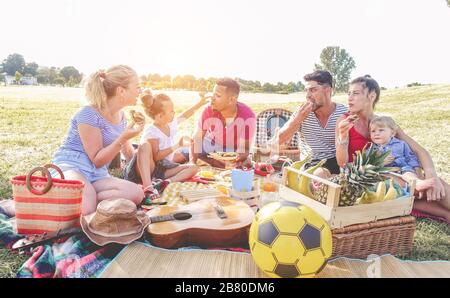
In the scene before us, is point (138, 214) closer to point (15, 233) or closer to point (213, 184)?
point (15, 233)

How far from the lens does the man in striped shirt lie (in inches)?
155

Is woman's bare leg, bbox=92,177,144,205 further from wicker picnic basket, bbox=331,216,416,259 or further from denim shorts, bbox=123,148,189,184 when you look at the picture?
wicker picnic basket, bbox=331,216,416,259

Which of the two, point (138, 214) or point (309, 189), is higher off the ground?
point (309, 189)

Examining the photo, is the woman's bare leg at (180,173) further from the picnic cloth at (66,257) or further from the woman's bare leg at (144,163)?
the picnic cloth at (66,257)

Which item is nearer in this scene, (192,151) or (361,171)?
(361,171)

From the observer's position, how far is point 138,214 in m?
2.77

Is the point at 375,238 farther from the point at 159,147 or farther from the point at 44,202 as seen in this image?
the point at 159,147

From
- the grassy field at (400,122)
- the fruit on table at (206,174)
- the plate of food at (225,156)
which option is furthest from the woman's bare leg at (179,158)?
the grassy field at (400,122)

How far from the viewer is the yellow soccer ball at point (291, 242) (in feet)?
6.68

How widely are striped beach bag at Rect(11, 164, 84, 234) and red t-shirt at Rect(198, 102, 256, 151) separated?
2.51 metres

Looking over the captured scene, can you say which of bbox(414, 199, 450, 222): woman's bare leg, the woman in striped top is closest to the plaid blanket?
the woman in striped top

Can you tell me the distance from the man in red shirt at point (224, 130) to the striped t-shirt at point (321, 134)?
967 mm

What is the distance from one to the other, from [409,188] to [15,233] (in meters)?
3.04
